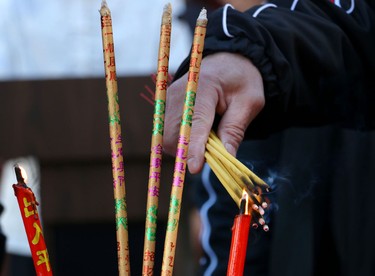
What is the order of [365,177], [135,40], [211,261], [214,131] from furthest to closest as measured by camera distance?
[135,40]
[211,261]
[365,177]
[214,131]

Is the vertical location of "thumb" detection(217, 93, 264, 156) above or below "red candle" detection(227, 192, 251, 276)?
above

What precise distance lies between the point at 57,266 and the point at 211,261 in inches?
44.4

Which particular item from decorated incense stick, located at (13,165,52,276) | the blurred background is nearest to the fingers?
decorated incense stick, located at (13,165,52,276)

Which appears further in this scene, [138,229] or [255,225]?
[138,229]

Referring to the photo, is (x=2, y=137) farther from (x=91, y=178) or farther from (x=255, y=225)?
(x=255, y=225)

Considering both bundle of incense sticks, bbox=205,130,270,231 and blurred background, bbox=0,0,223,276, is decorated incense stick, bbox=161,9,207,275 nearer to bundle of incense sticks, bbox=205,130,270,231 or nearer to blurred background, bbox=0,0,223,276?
bundle of incense sticks, bbox=205,130,270,231

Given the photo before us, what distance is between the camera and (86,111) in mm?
2818

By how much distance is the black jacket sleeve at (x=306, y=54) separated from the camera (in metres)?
1.13

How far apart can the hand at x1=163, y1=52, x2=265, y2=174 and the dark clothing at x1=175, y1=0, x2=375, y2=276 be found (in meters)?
0.03

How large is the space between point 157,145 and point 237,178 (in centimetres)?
10

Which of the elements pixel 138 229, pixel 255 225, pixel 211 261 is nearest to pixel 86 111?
pixel 138 229

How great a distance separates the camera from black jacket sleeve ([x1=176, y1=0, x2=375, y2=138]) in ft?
3.70

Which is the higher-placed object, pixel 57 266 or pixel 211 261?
pixel 211 261

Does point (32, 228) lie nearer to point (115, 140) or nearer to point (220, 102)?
point (115, 140)
